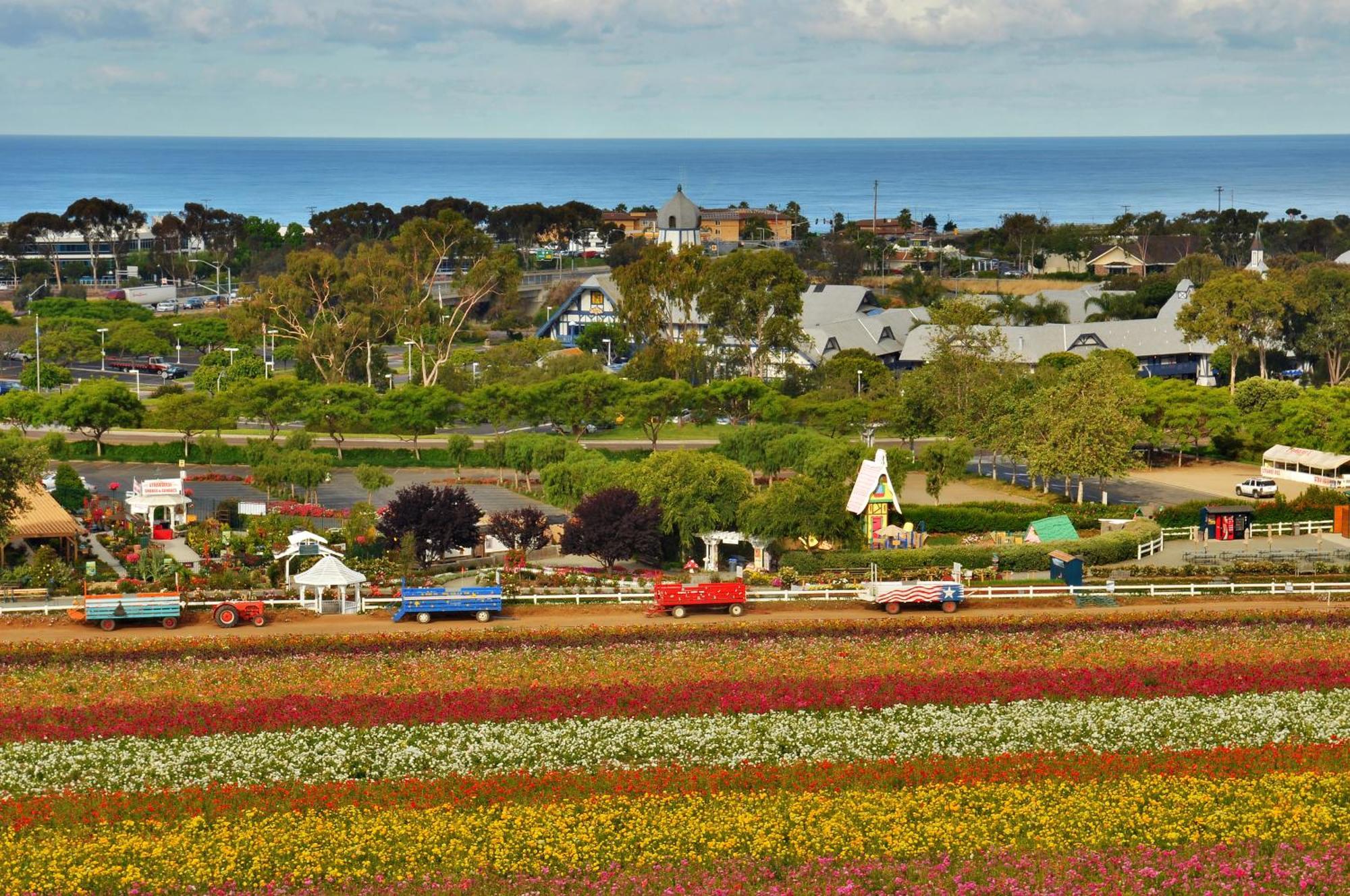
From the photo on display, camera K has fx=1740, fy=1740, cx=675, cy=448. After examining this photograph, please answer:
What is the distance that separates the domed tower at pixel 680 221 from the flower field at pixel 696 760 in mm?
92170

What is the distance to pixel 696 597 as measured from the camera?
155 feet

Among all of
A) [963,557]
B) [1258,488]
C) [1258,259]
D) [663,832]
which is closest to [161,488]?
[963,557]

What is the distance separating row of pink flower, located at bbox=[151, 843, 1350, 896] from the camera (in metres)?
27.0

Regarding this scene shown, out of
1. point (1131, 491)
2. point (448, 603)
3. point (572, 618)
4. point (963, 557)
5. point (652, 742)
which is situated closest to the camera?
point (652, 742)

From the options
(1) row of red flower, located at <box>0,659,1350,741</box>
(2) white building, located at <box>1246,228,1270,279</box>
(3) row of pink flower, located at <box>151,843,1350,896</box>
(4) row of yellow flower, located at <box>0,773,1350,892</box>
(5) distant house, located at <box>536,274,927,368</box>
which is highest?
(2) white building, located at <box>1246,228,1270,279</box>

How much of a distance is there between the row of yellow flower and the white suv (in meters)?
36.3

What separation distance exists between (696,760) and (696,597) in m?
12.9

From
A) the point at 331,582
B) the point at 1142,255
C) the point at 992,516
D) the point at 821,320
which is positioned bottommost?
the point at 331,582

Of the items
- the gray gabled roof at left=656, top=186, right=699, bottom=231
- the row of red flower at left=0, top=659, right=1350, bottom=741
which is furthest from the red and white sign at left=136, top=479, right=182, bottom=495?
the gray gabled roof at left=656, top=186, right=699, bottom=231

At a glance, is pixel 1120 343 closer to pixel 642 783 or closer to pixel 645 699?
pixel 645 699

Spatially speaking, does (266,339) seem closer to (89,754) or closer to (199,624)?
(199,624)

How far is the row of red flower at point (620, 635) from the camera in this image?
43281 millimetres

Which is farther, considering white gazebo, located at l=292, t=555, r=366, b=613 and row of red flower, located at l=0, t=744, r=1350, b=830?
white gazebo, located at l=292, t=555, r=366, b=613

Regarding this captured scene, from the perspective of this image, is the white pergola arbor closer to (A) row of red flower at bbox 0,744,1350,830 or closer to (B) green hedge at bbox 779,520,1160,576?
(B) green hedge at bbox 779,520,1160,576
